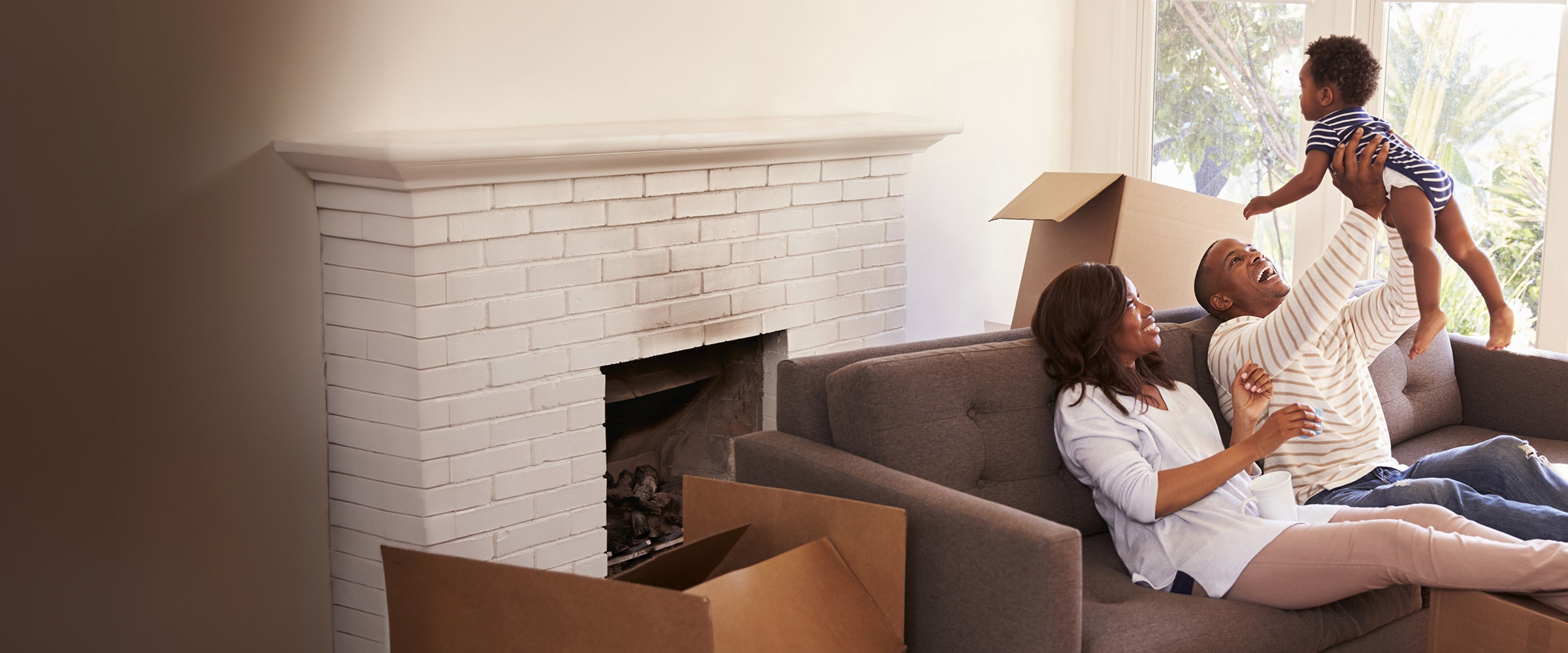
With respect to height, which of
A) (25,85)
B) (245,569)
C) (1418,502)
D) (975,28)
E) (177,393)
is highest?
(975,28)

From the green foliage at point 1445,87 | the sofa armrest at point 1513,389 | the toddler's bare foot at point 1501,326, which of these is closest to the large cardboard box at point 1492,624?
the toddler's bare foot at point 1501,326

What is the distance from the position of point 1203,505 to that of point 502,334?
139cm

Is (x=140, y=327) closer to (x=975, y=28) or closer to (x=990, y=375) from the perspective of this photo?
(x=990, y=375)

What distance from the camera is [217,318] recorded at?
7.44 feet

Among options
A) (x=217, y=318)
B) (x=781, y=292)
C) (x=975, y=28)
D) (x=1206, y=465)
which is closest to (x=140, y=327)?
(x=217, y=318)

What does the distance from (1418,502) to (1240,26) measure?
2266 millimetres

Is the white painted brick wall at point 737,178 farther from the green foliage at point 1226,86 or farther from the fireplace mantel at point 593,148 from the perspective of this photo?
the green foliage at point 1226,86

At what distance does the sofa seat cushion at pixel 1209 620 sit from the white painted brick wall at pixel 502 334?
1082 millimetres

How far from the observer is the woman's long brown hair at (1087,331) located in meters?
2.20

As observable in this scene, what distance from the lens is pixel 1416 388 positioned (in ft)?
9.91

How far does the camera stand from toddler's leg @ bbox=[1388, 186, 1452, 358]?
2475 mm

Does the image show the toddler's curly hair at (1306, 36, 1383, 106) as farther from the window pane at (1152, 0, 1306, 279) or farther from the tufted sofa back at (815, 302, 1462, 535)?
the window pane at (1152, 0, 1306, 279)

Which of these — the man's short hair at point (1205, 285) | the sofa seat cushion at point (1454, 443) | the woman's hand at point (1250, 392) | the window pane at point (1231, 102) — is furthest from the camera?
the window pane at point (1231, 102)

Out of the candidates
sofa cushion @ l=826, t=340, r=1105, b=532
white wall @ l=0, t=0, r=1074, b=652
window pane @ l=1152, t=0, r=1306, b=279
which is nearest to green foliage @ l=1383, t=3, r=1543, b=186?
window pane @ l=1152, t=0, r=1306, b=279
